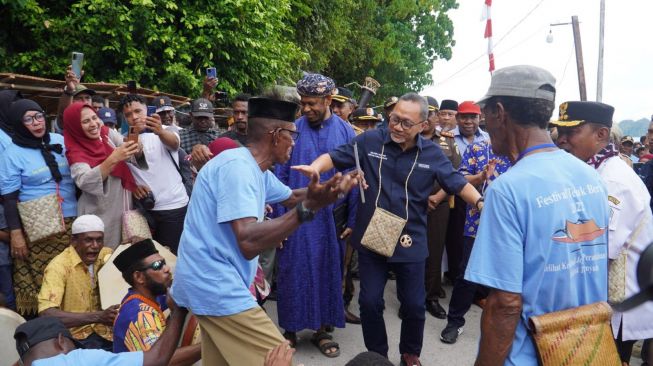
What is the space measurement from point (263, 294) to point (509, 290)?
6.92ft

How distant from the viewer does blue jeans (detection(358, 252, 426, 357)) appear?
404 centimetres

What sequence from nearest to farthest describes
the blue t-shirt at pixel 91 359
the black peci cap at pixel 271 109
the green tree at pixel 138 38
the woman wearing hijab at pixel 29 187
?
the blue t-shirt at pixel 91 359 → the black peci cap at pixel 271 109 → the woman wearing hijab at pixel 29 187 → the green tree at pixel 138 38

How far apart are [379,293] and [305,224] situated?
36.3 inches

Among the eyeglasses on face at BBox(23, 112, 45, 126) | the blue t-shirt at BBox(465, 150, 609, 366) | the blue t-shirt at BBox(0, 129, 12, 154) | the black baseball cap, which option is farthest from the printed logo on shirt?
the blue t-shirt at BBox(0, 129, 12, 154)

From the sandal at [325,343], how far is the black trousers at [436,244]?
4.80ft

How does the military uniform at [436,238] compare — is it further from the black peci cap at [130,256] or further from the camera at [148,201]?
the black peci cap at [130,256]

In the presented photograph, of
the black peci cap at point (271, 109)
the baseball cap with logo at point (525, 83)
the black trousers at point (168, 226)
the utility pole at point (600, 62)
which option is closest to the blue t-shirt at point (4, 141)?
the black trousers at point (168, 226)

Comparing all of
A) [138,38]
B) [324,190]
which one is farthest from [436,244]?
[138,38]

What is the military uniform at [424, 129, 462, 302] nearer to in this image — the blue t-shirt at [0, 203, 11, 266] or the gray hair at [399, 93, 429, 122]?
the gray hair at [399, 93, 429, 122]

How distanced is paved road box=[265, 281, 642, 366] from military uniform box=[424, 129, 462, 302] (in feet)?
1.05

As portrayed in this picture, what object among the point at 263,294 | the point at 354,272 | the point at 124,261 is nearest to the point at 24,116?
the point at 124,261

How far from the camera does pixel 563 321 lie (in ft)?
6.44

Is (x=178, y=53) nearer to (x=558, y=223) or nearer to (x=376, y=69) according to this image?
(x=558, y=223)

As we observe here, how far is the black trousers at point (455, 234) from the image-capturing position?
20.3 ft
